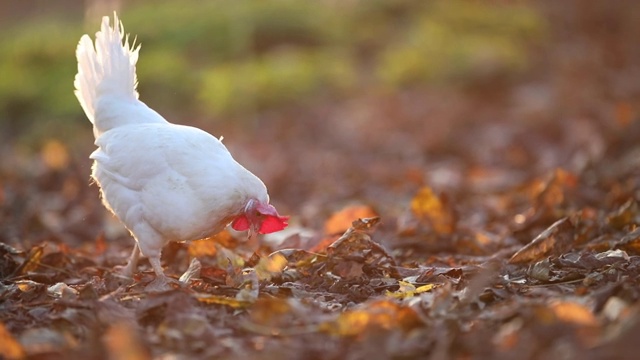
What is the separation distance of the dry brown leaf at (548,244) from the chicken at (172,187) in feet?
3.76

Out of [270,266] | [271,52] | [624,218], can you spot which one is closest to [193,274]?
[270,266]

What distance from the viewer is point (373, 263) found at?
4.02 meters

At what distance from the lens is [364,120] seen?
1082 centimetres

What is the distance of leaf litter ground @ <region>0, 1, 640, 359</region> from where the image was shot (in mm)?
2865

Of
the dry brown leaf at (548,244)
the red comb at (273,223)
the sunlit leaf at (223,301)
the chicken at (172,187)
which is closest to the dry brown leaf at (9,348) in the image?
the sunlit leaf at (223,301)

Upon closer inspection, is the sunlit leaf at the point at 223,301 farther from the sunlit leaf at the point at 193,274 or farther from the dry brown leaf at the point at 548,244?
the dry brown leaf at the point at 548,244

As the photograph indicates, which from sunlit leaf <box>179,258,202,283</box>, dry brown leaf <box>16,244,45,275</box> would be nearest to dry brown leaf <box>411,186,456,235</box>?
sunlit leaf <box>179,258,202,283</box>

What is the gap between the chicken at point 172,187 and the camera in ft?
12.5

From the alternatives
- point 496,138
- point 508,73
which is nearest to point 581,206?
point 496,138

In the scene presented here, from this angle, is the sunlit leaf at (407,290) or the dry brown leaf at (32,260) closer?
the sunlit leaf at (407,290)

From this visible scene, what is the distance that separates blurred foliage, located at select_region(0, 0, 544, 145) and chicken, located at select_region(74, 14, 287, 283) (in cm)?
704

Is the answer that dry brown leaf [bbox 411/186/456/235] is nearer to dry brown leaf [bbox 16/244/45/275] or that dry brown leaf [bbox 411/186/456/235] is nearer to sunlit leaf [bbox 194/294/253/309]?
sunlit leaf [bbox 194/294/253/309]

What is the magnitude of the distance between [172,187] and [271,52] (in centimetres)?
940

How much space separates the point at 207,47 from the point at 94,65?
8.77m
